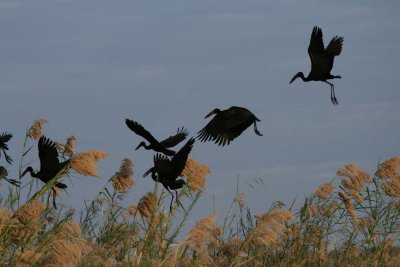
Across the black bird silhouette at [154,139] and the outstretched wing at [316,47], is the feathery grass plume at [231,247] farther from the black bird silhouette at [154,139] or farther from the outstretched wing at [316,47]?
the outstretched wing at [316,47]

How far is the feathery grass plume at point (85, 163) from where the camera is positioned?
5480 millimetres

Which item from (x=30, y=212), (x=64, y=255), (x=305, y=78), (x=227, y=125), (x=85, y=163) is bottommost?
(x=64, y=255)

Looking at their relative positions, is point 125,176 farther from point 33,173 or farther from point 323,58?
point 323,58

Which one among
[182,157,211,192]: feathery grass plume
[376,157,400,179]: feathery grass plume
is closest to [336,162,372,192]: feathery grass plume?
[376,157,400,179]: feathery grass plume

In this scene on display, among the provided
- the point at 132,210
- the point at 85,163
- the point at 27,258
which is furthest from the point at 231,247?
the point at 27,258


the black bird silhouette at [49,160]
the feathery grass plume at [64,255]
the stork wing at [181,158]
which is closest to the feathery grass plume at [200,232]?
the feathery grass plume at [64,255]

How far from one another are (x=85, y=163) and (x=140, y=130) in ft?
9.01

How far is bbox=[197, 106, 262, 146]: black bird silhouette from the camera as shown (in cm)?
1059

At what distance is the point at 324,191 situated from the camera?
7.70 metres

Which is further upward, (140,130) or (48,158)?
(140,130)

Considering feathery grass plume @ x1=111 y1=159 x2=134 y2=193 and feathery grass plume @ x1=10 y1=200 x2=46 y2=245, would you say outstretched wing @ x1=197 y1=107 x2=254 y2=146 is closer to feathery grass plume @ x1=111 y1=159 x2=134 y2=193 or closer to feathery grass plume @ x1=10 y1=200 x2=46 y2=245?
feathery grass plume @ x1=111 y1=159 x2=134 y2=193

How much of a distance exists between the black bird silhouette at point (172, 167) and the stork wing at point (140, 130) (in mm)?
960

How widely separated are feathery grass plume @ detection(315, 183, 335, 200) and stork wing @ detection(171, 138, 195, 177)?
140cm

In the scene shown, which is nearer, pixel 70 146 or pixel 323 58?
pixel 70 146
